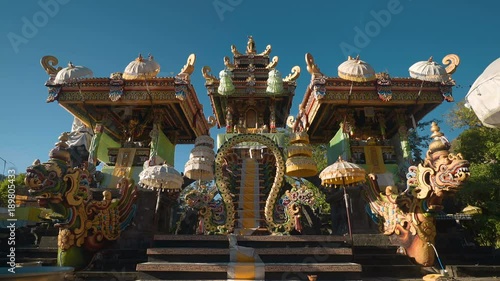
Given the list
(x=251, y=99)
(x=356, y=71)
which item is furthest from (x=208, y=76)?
(x=356, y=71)

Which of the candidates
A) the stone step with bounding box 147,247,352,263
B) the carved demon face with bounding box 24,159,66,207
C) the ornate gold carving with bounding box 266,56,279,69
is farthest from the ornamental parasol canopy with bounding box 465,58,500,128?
the ornate gold carving with bounding box 266,56,279,69

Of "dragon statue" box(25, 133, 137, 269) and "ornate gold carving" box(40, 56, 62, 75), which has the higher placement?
"ornate gold carving" box(40, 56, 62, 75)

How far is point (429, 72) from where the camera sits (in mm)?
11609

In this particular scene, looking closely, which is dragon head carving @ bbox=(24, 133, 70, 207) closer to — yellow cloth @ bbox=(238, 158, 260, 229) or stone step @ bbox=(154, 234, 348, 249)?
stone step @ bbox=(154, 234, 348, 249)

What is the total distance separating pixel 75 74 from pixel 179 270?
400 inches

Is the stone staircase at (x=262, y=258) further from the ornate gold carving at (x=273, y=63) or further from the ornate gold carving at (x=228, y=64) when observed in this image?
the ornate gold carving at (x=228, y=64)

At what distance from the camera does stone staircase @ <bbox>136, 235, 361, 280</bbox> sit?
17.7ft

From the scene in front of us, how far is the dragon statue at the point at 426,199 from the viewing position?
20.2 feet

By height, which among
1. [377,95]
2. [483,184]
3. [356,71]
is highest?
[356,71]

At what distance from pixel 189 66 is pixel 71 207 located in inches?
297

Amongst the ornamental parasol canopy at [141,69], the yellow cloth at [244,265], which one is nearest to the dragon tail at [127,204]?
the yellow cloth at [244,265]

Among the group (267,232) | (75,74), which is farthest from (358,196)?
(75,74)

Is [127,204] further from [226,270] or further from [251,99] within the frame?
[251,99]

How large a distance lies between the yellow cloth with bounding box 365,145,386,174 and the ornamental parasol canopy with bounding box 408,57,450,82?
3.32m
